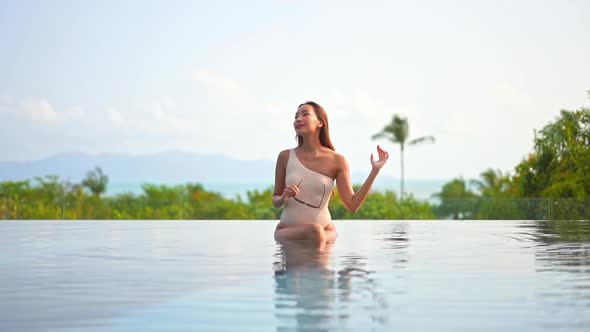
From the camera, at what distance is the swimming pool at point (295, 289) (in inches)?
132

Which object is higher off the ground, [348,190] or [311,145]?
[311,145]

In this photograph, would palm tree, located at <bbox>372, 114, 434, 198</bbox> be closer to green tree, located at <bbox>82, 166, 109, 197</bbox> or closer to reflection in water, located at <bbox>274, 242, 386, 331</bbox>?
green tree, located at <bbox>82, 166, 109, 197</bbox>

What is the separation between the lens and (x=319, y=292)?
4.08 meters

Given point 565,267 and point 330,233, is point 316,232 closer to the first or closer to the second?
point 330,233

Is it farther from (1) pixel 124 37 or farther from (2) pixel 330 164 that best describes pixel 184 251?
(1) pixel 124 37

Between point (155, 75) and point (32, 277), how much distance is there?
4707 centimetres

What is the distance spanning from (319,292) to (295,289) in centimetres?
19

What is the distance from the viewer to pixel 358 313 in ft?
11.4

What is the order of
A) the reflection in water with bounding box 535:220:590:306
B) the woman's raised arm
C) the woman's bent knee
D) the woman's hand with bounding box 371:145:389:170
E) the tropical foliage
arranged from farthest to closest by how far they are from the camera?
the tropical foliage
the woman's bent knee
the woman's raised arm
the woman's hand with bounding box 371:145:389:170
the reflection in water with bounding box 535:220:590:306

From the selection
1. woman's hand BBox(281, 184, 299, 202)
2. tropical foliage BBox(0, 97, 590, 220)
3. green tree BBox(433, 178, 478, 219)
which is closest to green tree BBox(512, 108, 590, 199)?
tropical foliage BBox(0, 97, 590, 220)

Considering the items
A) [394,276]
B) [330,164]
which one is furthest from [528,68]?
[394,276]

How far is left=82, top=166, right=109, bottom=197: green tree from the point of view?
126 ft

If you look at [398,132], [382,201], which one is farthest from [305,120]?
[398,132]

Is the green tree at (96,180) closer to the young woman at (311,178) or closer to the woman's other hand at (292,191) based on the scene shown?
the young woman at (311,178)
